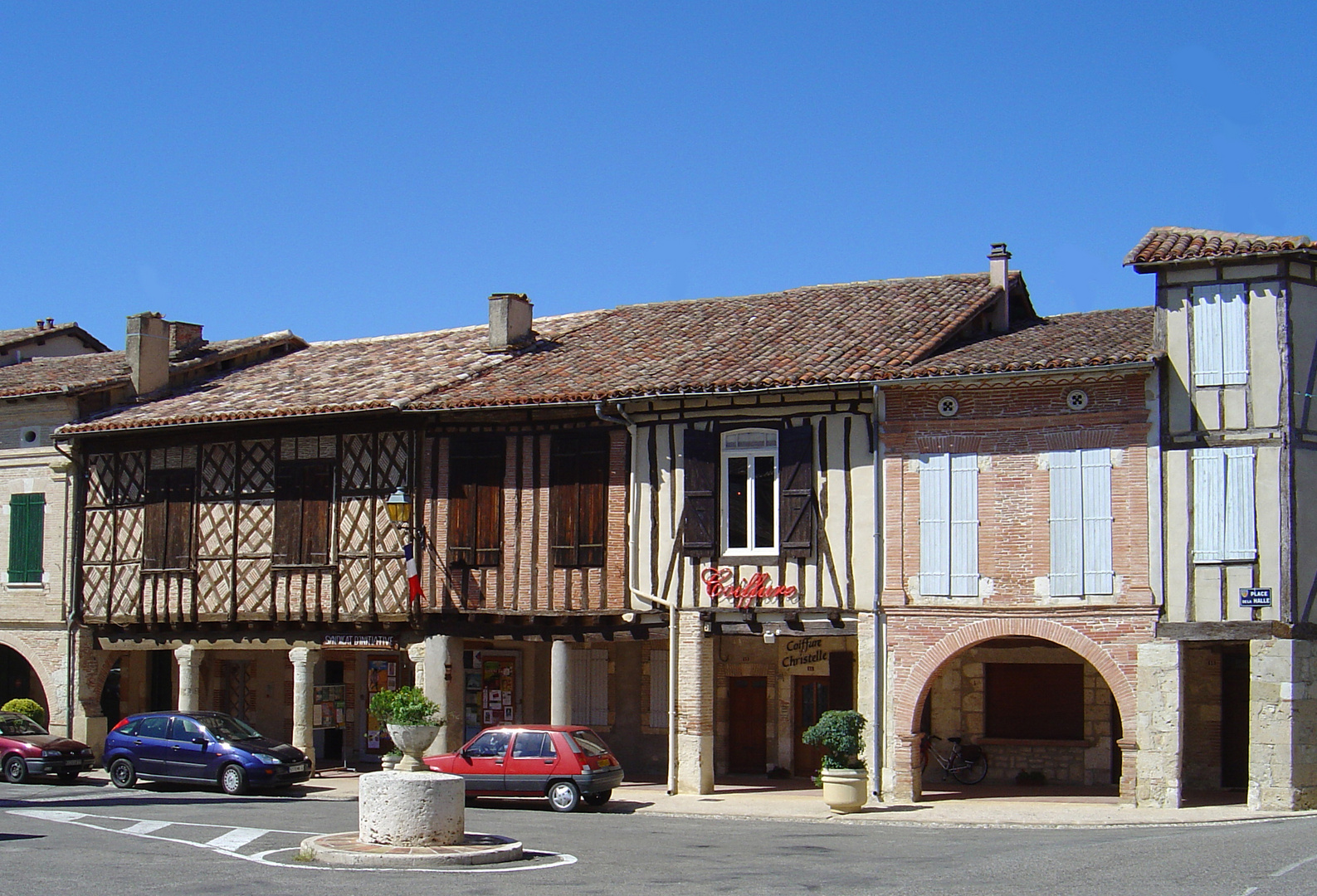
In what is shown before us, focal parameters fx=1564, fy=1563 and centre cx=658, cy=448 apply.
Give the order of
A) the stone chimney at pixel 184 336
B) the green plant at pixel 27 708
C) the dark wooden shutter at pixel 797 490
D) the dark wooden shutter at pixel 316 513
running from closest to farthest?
the dark wooden shutter at pixel 797 490
the dark wooden shutter at pixel 316 513
the green plant at pixel 27 708
the stone chimney at pixel 184 336

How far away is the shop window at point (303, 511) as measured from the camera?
27000 mm

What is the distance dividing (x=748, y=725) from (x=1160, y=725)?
8.22 meters

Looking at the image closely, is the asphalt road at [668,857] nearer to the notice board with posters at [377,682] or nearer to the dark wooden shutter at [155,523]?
the dark wooden shutter at [155,523]

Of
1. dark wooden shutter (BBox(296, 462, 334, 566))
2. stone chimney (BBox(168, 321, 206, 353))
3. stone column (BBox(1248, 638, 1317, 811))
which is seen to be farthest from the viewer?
stone chimney (BBox(168, 321, 206, 353))

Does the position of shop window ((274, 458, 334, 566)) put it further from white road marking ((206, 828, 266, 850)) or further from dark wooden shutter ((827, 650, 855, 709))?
white road marking ((206, 828, 266, 850))

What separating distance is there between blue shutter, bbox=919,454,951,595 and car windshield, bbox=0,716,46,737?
604 inches

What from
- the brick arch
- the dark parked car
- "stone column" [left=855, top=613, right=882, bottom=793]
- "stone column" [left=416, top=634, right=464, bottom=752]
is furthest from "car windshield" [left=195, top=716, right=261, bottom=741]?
the brick arch

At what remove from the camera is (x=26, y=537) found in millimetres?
29641

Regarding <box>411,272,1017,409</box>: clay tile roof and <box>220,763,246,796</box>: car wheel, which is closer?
<box>411,272,1017,409</box>: clay tile roof

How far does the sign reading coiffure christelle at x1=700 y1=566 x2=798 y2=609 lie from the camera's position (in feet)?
77.2

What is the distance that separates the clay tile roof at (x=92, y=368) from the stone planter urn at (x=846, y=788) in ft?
53.2

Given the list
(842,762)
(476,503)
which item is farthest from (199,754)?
(842,762)

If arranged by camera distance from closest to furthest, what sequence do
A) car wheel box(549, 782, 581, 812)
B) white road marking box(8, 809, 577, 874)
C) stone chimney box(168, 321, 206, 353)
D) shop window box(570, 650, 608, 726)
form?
white road marking box(8, 809, 577, 874)
car wheel box(549, 782, 581, 812)
shop window box(570, 650, 608, 726)
stone chimney box(168, 321, 206, 353)

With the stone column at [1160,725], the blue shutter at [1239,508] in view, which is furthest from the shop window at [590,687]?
the blue shutter at [1239,508]
